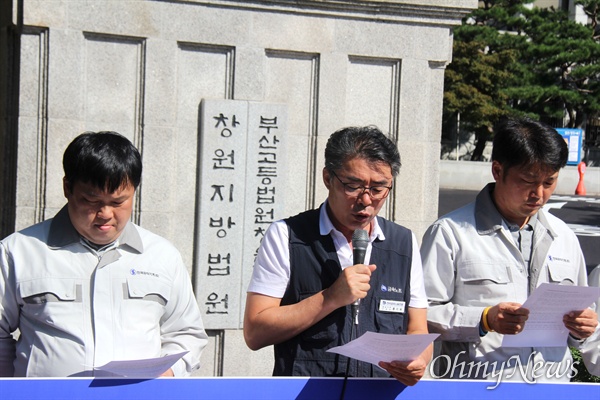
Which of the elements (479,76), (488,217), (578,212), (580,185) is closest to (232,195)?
(488,217)

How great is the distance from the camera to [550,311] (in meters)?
3.00

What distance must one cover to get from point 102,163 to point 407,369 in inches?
A: 44.6

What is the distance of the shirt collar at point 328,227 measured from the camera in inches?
114

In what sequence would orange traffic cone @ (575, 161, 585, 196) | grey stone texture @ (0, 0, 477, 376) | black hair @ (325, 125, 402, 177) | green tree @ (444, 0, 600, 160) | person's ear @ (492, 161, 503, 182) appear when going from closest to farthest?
black hair @ (325, 125, 402, 177) < person's ear @ (492, 161, 503, 182) < grey stone texture @ (0, 0, 477, 376) < orange traffic cone @ (575, 161, 585, 196) < green tree @ (444, 0, 600, 160)

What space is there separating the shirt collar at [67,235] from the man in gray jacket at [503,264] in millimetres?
1053

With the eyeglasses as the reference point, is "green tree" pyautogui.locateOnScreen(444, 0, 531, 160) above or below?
above

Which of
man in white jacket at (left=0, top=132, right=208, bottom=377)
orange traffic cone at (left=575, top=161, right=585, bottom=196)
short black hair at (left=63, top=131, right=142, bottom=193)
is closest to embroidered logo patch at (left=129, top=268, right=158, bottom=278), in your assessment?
man in white jacket at (left=0, top=132, right=208, bottom=377)

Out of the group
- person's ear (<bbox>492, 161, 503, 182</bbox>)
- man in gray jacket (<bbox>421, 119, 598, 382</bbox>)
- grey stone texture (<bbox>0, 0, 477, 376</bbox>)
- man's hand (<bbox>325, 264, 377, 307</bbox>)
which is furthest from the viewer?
grey stone texture (<bbox>0, 0, 477, 376</bbox>)

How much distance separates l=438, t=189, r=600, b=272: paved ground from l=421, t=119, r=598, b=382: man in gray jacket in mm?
10634

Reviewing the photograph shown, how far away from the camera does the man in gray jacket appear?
10.2 ft

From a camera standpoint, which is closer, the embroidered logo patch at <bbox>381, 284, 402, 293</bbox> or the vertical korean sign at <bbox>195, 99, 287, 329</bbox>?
the embroidered logo patch at <bbox>381, 284, 402, 293</bbox>

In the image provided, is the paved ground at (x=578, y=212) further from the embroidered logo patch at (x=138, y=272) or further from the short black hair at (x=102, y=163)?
the short black hair at (x=102, y=163)

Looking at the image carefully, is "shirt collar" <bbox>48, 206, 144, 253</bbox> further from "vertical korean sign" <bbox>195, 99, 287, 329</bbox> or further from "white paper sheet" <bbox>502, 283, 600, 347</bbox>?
"vertical korean sign" <bbox>195, 99, 287, 329</bbox>

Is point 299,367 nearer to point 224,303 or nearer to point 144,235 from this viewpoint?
point 144,235
